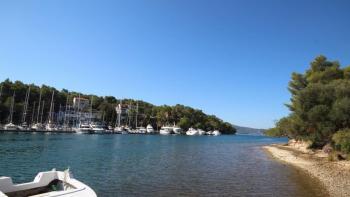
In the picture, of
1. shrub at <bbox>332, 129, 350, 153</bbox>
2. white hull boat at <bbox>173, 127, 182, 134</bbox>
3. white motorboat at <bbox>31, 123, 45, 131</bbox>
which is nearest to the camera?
shrub at <bbox>332, 129, 350, 153</bbox>

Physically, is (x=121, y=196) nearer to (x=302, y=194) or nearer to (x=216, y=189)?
(x=216, y=189)

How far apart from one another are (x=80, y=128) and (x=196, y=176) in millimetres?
105126

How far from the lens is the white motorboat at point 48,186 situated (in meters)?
13.8

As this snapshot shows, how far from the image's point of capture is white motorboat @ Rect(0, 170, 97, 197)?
45.2ft

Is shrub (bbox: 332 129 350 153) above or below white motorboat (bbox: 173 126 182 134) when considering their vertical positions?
below

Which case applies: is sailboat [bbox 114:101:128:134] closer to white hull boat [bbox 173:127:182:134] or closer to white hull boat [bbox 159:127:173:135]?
white hull boat [bbox 159:127:173:135]

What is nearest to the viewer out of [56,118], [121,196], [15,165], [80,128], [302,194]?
[121,196]

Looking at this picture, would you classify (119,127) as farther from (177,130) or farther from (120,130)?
(177,130)

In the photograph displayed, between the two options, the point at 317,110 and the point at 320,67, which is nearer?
the point at 317,110

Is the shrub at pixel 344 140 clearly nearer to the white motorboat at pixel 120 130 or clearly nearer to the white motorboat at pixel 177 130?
the white motorboat at pixel 120 130

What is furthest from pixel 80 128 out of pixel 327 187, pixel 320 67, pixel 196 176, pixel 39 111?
pixel 327 187

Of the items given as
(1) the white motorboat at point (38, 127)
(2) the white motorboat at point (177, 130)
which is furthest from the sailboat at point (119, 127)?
(1) the white motorboat at point (38, 127)

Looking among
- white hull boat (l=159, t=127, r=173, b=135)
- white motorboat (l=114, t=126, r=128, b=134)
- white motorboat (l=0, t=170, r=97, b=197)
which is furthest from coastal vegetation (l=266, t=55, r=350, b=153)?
white hull boat (l=159, t=127, r=173, b=135)

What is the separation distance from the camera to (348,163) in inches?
1315
